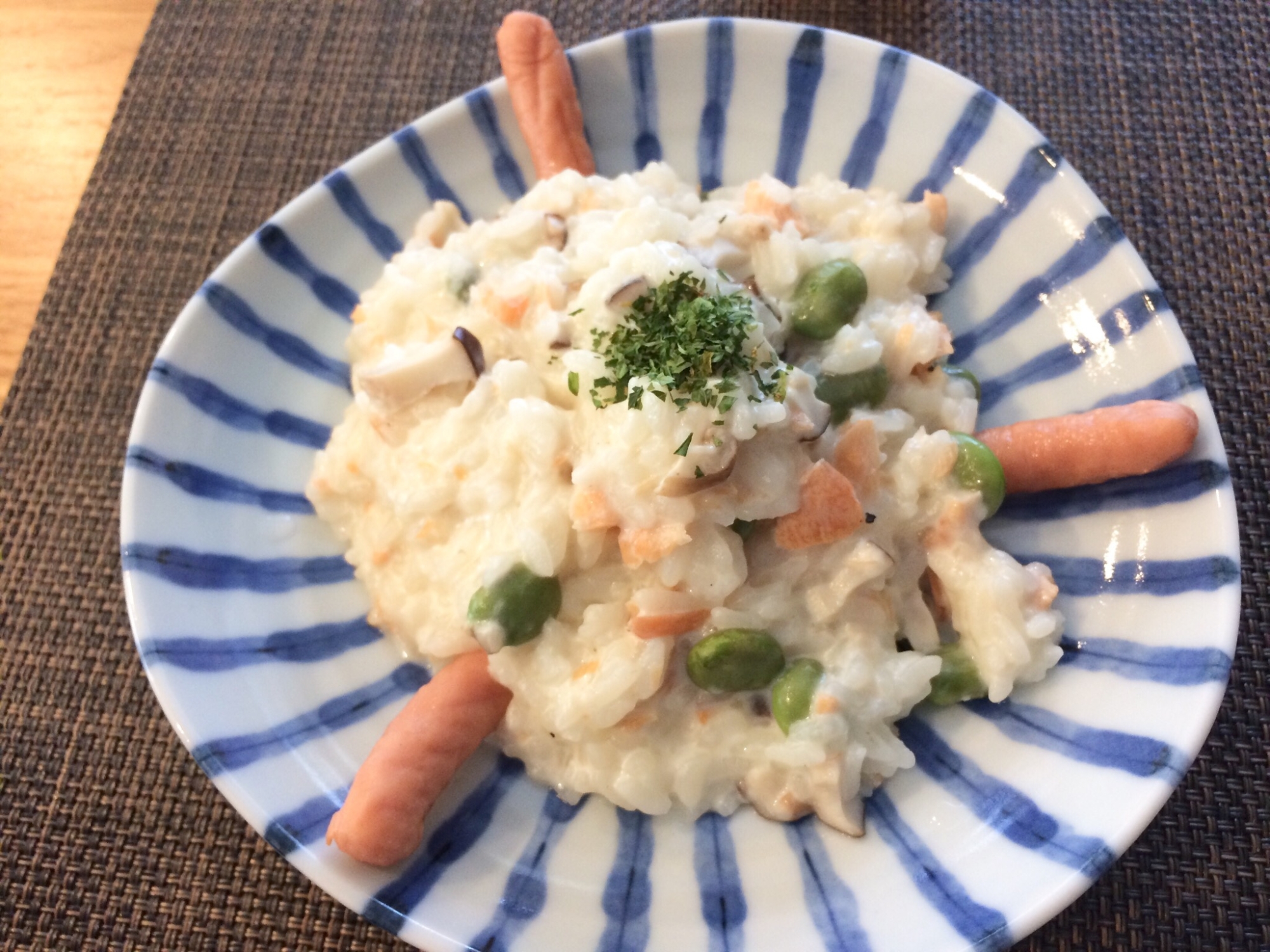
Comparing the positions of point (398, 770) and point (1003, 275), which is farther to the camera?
point (1003, 275)

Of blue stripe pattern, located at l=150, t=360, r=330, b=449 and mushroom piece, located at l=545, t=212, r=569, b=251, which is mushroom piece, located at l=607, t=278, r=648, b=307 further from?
blue stripe pattern, located at l=150, t=360, r=330, b=449

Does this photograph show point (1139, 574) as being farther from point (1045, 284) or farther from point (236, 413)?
point (236, 413)

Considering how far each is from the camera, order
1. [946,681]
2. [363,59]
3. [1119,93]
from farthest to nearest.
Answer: [363,59] < [1119,93] < [946,681]

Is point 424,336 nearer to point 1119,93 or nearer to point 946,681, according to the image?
point 946,681

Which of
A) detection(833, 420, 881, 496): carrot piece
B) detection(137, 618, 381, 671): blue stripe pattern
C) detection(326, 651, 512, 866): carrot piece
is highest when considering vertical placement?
detection(833, 420, 881, 496): carrot piece

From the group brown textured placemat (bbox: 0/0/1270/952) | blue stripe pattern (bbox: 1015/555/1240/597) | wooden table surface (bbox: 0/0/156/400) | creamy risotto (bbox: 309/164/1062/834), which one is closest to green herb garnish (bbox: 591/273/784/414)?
creamy risotto (bbox: 309/164/1062/834)

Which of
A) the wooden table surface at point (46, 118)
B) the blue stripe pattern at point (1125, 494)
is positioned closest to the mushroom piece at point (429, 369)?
the blue stripe pattern at point (1125, 494)

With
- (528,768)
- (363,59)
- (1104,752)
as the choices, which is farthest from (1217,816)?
(363,59)
